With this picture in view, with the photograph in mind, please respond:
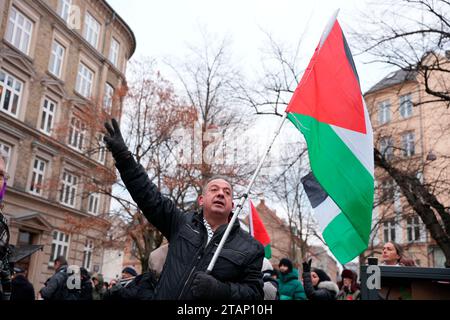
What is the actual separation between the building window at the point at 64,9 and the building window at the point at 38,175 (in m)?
8.73

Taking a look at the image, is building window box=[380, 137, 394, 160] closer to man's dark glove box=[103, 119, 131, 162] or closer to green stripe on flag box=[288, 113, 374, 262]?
green stripe on flag box=[288, 113, 374, 262]

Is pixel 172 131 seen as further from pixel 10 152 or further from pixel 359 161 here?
pixel 359 161

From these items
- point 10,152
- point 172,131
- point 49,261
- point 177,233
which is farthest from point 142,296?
point 49,261

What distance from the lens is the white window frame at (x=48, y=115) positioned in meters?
25.2

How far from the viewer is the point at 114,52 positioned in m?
32.9

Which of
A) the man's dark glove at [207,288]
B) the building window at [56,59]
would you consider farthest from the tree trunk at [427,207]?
the building window at [56,59]

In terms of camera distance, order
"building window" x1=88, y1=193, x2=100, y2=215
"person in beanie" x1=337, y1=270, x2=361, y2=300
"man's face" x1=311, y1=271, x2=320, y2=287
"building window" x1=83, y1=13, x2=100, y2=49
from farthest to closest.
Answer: "building window" x1=88, y1=193, x2=100, y2=215
"building window" x1=83, y1=13, x2=100, y2=49
"man's face" x1=311, y1=271, x2=320, y2=287
"person in beanie" x1=337, y1=270, x2=361, y2=300

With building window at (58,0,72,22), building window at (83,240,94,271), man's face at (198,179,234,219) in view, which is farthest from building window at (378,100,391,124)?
building window at (58,0,72,22)

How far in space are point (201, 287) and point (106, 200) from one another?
96.9ft

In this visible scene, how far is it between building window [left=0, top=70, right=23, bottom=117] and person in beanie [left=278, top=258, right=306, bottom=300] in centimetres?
1886

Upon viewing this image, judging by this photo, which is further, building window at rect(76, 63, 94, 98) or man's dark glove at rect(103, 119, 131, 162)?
building window at rect(76, 63, 94, 98)

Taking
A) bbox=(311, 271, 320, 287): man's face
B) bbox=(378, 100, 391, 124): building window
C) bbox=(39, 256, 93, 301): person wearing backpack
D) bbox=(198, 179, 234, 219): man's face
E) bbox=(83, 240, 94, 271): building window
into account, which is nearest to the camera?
bbox=(198, 179, 234, 219): man's face

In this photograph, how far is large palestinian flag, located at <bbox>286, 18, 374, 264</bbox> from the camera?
396 centimetres

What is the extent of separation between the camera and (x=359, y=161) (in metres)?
4.21
